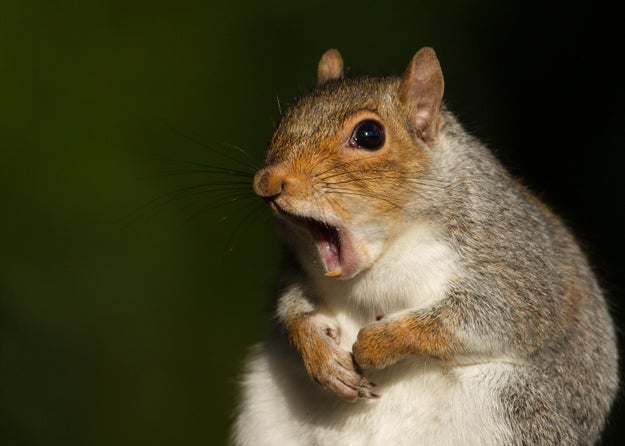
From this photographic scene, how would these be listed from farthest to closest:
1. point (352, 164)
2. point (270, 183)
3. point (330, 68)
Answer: point (330, 68) < point (352, 164) < point (270, 183)

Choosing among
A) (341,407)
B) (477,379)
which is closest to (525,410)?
(477,379)

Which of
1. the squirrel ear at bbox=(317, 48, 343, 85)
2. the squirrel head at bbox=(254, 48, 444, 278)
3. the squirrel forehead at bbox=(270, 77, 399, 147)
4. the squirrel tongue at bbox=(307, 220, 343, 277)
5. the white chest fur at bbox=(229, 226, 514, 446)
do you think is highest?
the squirrel ear at bbox=(317, 48, 343, 85)

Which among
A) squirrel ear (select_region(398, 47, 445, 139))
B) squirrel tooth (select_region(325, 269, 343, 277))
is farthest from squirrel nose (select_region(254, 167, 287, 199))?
squirrel ear (select_region(398, 47, 445, 139))

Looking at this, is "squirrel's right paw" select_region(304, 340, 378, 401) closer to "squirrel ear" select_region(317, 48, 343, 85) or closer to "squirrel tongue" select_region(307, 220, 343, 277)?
"squirrel tongue" select_region(307, 220, 343, 277)

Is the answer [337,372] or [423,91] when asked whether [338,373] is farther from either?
[423,91]

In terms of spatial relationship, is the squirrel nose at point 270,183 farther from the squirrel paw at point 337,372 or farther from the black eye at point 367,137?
the squirrel paw at point 337,372

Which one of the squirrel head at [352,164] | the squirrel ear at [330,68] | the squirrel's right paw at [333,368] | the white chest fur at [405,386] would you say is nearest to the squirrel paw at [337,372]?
the squirrel's right paw at [333,368]

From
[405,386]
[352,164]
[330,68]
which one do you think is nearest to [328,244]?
[352,164]

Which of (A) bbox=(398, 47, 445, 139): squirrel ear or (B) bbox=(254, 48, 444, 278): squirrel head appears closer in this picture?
(B) bbox=(254, 48, 444, 278): squirrel head
